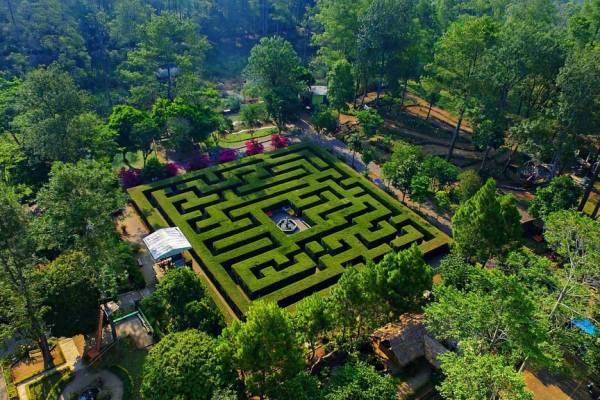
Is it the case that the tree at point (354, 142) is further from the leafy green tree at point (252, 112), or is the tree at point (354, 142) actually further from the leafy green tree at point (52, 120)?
the leafy green tree at point (52, 120)

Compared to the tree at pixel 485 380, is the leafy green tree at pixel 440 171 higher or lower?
lower

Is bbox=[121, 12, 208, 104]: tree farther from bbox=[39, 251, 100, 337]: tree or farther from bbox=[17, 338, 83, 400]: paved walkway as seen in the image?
bbox=[17, 338, 83, 400]: paved walkway

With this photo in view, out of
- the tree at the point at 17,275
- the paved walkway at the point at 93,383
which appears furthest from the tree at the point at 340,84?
the paved walkway at the point at 93,383

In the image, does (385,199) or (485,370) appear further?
(385,199)

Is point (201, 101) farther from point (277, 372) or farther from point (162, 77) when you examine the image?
point (277, 372)

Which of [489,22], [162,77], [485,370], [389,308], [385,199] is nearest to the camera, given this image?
[485,370]

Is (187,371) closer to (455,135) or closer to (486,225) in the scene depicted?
(486,225)

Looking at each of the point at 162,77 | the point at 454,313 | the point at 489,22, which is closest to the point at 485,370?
the point at 454,313
